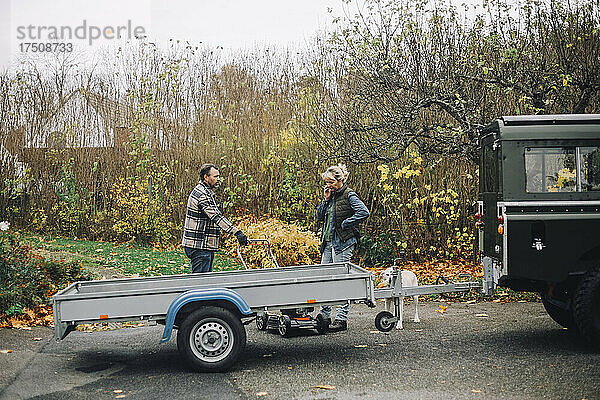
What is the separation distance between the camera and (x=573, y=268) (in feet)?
23.7

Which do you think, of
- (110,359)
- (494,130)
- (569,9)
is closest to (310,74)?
(569,9)

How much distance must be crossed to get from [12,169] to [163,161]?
4.52 meters

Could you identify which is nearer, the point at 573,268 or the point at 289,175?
the point at 573,268

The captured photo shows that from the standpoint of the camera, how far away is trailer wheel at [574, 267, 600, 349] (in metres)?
7.09

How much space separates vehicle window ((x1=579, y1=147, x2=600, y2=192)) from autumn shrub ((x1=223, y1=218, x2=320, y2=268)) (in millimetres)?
6678

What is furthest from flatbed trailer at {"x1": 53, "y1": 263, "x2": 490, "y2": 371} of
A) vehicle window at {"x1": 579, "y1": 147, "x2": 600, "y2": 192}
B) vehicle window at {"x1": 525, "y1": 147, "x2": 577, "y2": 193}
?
vehicle window at {"x1": 579, "y1": 147, "x2": 600, "y2": 192}

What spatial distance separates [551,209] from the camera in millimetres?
7250

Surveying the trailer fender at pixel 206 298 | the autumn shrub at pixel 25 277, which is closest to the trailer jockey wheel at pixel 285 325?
the trailer fender at pixel 206 298

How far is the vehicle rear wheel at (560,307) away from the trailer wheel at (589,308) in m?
0.42

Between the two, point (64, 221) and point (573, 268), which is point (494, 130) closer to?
point (573, 268)

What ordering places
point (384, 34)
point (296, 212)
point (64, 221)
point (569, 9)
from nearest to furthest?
point (569, 9)
point (384, 34)
point (296, 212)
point (64, 221)

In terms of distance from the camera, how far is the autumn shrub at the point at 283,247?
43.3ft

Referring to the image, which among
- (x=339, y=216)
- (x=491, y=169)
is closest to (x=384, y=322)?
(x=339, y=216)

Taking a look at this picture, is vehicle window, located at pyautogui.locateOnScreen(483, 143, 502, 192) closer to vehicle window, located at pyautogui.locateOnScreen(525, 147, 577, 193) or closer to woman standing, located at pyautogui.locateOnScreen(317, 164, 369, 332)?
vehicle window, located at pyautogui.locateOnScreen(525, 147, 577, 193)
